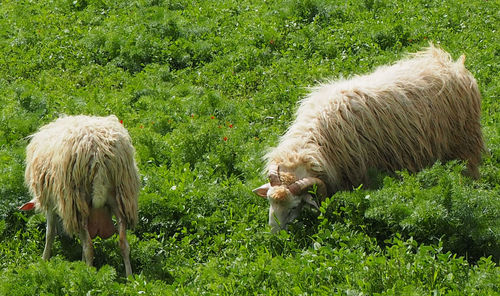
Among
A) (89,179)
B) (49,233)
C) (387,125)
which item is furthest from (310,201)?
(49,233)

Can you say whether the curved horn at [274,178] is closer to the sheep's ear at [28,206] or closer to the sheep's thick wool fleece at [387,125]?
the sheep's thick wool fleece at [387,125]

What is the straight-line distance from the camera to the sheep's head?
6.93 meters

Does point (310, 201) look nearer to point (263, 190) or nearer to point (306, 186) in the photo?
point (306, 186)

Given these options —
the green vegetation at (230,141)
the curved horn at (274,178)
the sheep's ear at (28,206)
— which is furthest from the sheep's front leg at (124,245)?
the curved horn at (274,178)

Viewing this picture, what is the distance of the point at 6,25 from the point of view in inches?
515

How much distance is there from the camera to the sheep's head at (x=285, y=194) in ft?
22.7

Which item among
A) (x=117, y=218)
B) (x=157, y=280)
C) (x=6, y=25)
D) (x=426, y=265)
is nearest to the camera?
(x=426, y=265)

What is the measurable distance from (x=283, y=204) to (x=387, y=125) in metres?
1.57

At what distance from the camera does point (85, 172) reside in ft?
21.2

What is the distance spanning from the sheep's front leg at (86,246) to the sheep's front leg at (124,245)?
28 cm

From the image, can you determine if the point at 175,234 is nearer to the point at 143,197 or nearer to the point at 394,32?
the point at 143,197

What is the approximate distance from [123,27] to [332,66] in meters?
3.77

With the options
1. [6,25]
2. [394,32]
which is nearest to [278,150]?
[394,32]

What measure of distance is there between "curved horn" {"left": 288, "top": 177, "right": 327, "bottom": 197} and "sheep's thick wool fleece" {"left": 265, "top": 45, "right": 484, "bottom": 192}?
13 centimetres
